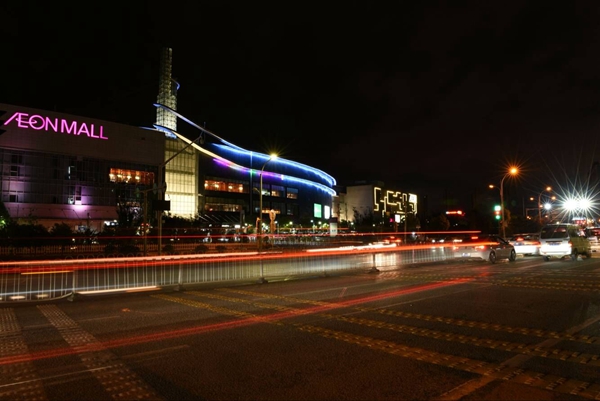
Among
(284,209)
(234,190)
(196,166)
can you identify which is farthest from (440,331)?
(284,209)

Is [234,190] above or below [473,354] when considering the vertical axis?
above

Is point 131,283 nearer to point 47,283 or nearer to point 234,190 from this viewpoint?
point 47,283

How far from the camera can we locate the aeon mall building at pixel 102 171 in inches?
2731

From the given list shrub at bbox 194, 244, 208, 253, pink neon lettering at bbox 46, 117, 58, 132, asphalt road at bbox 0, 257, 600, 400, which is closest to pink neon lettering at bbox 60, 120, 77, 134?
pink neon lettering at bbox 46, 117, 58, 132

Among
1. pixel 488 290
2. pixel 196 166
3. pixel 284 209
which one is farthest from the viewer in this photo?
pixel 284 209

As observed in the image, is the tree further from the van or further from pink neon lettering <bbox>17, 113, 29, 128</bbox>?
pink neon lettering <bbox>17, 113, 29, 128</bbox>

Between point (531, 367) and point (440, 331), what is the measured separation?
7.20 ft

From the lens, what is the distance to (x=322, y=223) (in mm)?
125188

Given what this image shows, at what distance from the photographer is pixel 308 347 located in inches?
276

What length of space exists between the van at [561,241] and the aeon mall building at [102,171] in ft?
110

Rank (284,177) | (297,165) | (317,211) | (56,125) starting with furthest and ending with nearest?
(317,211) < (297,165) < (284,177) < (56,125)

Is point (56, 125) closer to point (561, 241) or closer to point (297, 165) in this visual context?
point (297, 165)

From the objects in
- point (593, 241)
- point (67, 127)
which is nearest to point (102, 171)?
point (67, 127)

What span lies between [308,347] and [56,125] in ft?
259
